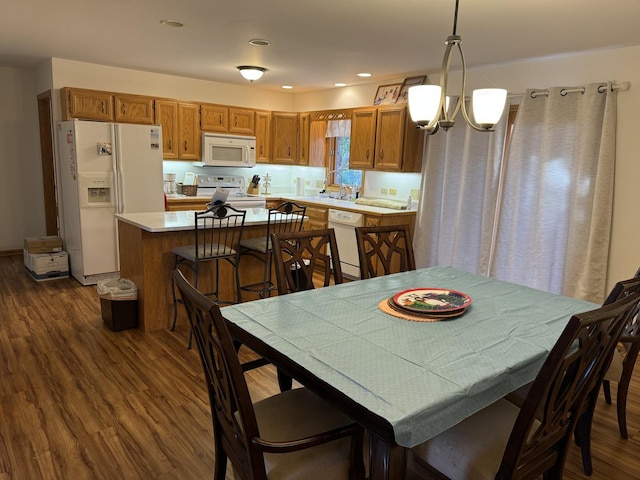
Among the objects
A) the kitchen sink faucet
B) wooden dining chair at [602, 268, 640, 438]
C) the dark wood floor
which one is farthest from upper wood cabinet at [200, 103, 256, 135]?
wooden dining chair at [602, 268, 640, 438]

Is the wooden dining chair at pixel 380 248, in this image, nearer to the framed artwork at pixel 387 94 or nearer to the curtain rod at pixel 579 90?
the curtain rod at pixel 579 90

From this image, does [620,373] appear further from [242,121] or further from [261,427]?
[242,121]

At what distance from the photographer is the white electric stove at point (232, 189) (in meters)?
5.77

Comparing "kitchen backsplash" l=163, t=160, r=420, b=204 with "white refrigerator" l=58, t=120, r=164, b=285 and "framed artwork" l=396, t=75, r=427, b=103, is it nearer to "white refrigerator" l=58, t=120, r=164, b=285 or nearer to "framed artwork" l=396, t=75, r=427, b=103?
"framed artwork" l=396, t=75, r=427, b=103

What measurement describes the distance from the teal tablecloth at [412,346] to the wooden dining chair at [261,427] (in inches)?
8.2

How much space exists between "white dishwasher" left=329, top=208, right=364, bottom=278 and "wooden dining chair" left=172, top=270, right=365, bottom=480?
11.1 ft

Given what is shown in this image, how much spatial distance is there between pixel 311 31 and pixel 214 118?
2678mm

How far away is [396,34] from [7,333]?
3.73 meters

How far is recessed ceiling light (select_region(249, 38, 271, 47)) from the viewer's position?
144 inches

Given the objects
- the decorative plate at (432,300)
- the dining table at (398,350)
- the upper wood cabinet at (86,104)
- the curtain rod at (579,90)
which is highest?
the curtain rod at (579,90)

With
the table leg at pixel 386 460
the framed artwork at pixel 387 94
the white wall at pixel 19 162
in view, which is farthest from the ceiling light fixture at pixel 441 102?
the white wall at pixel 19 162

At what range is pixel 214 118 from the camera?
5711 millimetres

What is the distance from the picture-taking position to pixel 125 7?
9.68 feet

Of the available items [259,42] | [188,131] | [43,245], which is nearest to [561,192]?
[259,42]
